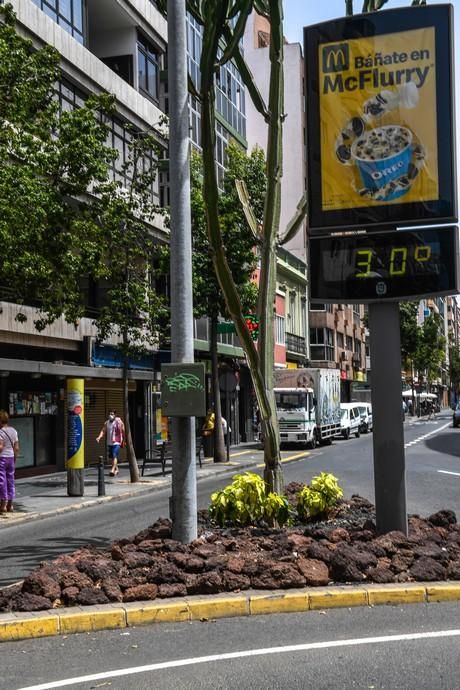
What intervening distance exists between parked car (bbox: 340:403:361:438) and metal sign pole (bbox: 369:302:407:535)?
3604 centimetres

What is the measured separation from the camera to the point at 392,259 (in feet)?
31.4

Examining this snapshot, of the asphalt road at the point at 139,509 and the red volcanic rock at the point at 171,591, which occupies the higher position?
the red volcanic rock at the point at 171,591

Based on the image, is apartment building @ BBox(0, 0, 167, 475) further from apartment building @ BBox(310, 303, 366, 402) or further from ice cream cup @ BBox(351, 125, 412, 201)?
apartment building @ BBox(310, 303, 366, 402)

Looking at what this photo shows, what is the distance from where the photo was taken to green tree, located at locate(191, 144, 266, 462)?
86.7 feet

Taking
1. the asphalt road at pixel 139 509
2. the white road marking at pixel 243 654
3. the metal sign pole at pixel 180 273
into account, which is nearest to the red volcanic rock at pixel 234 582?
the white road marking at pixel 243 654

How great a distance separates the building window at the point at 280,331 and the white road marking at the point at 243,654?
43.7 meters

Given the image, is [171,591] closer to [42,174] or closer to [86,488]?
[42,174]

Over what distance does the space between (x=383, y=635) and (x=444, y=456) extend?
22890 millimetres

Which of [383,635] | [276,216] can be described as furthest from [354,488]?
[383,635]

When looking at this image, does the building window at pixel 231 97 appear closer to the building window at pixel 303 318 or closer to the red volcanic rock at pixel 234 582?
the building window at pixel 303 318

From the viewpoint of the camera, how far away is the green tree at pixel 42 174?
47.1 ft

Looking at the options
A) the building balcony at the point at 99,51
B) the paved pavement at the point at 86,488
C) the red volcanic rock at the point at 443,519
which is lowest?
the paved pavement at the point at 86,488

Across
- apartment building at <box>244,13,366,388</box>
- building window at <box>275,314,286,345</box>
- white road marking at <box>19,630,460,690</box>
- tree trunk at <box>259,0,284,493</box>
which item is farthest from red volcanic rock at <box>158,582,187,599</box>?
apartment building at <box>244,13,366,388</box>

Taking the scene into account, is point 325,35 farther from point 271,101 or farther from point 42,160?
point 42,160
